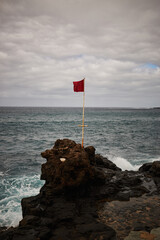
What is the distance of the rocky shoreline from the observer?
679 cm

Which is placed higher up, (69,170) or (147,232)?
(69,170)

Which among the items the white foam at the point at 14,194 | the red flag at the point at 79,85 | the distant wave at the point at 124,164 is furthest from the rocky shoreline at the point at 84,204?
the distant wave at the point at 124,164

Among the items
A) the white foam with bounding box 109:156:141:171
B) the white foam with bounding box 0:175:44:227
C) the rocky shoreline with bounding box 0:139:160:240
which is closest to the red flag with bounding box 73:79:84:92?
the rocky shoreline with bounding box 0:139:160:240

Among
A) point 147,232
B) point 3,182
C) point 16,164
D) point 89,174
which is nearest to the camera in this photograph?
point 147,232

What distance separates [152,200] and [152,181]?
295 centimetres

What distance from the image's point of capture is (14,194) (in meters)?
14.0

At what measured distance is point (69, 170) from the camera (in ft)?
32.4

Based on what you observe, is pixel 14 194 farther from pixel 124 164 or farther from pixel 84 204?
pixel 124 164

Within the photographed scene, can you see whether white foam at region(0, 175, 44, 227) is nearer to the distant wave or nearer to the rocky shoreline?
the rocky shoreline

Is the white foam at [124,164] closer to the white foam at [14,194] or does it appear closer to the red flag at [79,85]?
the white foam at [14,194]

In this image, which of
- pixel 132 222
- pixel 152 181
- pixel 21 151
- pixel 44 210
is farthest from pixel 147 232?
pixel 21 151

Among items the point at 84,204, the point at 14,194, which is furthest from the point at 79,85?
the point at 14,194

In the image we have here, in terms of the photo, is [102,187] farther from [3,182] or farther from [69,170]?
[3,182]

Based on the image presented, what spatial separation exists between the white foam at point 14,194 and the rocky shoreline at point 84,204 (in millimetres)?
1272
